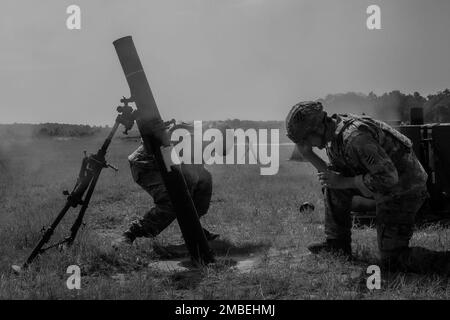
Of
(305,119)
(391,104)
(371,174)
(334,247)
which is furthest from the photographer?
(391,104)

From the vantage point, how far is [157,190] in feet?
20.7

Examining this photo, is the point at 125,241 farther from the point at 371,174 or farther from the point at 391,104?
the point at 391,104

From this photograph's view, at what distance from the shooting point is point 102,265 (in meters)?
5.31

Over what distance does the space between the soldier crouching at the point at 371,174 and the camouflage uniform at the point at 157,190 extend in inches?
69.8

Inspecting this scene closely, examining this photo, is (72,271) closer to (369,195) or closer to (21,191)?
(369,195)

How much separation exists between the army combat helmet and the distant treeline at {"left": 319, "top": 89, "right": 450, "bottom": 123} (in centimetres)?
1874

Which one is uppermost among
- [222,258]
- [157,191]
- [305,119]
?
[305,119]

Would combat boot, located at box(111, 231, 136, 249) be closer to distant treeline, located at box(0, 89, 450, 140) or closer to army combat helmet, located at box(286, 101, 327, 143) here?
army combat helmet, located at box(286, 101, 327, 143)

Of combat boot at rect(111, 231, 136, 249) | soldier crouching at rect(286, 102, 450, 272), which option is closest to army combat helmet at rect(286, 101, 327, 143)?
soldier crouching at rect(286, 102, 450, 272)

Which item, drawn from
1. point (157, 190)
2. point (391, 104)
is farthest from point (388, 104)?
point (157, 190)

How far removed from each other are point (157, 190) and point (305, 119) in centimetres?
214

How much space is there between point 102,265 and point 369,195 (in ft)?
8.73
